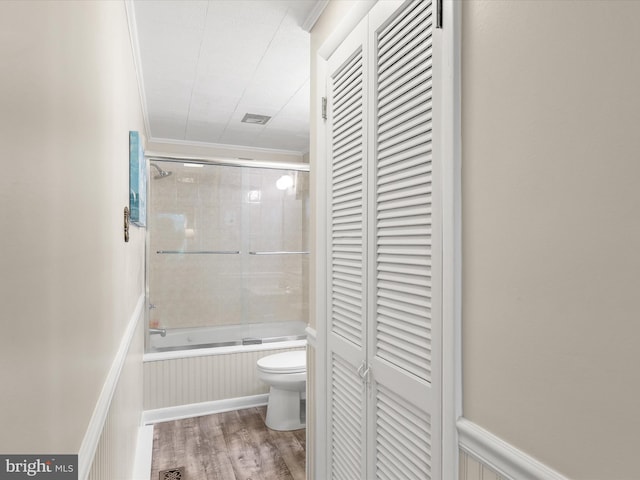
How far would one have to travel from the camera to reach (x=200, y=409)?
3.07 metres

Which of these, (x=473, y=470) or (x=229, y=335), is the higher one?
(x=473, y=470)

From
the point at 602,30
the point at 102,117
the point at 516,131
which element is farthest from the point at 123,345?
the point at 602,30

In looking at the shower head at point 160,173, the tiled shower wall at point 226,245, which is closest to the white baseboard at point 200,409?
the tiled shower wall at point 226,245

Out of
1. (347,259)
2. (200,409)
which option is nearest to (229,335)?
(200,409)

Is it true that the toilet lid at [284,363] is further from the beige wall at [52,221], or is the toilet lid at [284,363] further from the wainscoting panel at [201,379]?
the beige wall at [52,221]

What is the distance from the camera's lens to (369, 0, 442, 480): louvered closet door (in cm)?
104

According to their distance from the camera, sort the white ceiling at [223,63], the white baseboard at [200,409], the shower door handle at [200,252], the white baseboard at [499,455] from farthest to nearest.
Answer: the shower door handle at [200,252]
the white baseboard at [200,409]
the white ceiling at [223,63]
the white baseboard at [499,455]

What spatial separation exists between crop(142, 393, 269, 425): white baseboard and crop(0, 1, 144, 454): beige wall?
204cm

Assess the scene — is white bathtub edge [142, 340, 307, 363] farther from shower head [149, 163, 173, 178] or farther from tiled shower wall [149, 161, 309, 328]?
shower head [149, 163, 173, 178]

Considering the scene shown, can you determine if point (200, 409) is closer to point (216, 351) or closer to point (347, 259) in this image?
point (216, 351)

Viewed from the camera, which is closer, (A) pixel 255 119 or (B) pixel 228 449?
(B) pixel 228 449

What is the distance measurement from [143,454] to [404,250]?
225 cm

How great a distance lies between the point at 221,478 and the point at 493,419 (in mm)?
1902

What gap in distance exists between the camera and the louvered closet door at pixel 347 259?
1412 mm
